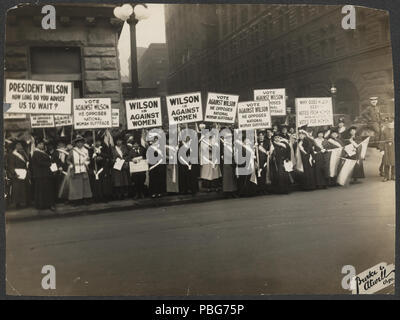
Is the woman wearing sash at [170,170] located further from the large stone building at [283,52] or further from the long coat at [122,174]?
the large stone building at [283,52]

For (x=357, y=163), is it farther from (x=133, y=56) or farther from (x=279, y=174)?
(x=133, y=56)

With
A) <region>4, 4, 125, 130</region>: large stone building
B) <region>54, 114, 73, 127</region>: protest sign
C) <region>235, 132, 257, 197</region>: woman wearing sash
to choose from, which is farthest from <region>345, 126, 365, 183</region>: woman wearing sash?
<region>54, 114, 73, 127</region>: protest sign

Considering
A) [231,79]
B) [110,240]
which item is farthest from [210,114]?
[110,240]

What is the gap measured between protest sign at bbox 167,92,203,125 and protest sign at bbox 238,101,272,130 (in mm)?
506

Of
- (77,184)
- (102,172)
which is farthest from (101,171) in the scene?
(77,184)

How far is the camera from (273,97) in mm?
5145

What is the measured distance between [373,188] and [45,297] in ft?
13.5

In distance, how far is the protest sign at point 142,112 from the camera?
5117mm

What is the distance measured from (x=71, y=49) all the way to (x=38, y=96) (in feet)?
2.25

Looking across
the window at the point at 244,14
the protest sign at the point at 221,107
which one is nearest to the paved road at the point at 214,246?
the protest sign at the point at 221,107

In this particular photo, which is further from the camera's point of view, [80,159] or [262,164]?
[262,164]

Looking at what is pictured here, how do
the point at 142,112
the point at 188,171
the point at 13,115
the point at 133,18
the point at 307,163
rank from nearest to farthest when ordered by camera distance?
the point at 13,115 < the point at 133,18 < the point at 142,112 < the point at 188,171 < the point at 307,163

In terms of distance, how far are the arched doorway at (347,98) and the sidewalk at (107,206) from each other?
1828 mm

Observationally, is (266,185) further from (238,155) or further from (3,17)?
(3,17)
